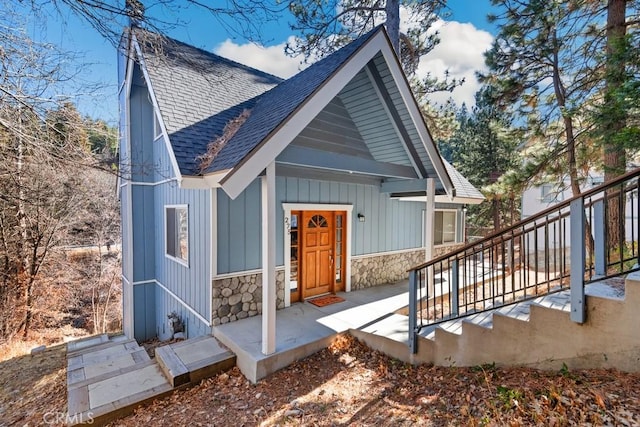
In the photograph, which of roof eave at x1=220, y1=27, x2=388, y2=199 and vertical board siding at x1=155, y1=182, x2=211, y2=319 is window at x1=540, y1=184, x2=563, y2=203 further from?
vertical board siding at x1=155, y1=182, x2=211, y2=319

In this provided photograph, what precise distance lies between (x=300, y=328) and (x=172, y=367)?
1988mm

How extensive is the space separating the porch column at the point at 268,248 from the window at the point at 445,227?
704 centimetres

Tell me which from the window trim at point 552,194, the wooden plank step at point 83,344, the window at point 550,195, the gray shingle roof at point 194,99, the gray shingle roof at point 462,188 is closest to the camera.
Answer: the gray shingle roof at point 194,99

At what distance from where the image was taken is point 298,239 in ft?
21.2

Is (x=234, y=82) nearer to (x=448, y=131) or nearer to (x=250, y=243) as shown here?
(x=250, y=243)

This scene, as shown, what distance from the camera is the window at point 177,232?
6113mm

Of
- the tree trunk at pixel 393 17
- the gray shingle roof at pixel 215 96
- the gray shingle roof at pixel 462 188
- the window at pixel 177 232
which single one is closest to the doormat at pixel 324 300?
the window at pixel 177 232

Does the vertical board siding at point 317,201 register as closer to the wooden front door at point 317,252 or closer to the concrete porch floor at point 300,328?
the wooden front door at point 317,252

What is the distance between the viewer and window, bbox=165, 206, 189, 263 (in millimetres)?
6113

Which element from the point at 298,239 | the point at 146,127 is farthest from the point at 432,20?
the point at 146,127

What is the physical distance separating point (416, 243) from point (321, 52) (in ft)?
23.3

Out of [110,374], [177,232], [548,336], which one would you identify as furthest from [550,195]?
[110,374]

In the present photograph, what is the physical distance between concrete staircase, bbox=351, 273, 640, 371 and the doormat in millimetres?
2437

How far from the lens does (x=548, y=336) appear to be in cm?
293
